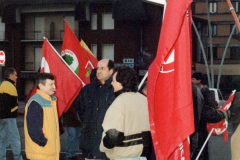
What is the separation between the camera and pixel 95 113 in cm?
472

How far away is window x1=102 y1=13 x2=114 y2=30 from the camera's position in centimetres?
3130

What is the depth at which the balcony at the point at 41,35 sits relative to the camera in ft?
109

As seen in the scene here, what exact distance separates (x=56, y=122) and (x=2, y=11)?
99.4 ft

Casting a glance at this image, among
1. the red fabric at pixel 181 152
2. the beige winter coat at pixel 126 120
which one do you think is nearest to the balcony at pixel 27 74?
the beige winter coat at pixel 126 120

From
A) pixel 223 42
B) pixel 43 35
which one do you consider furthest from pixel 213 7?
pixel 43 35

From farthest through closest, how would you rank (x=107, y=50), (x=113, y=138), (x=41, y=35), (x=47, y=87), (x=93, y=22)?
(x=41, y=35) → (x=93, y=22) → (x=107, y=50) → (x=47, y=87) → (x=113, y=138)

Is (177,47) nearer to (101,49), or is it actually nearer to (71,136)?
(71,136)

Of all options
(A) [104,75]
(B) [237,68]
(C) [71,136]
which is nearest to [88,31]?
(B) [237,68]

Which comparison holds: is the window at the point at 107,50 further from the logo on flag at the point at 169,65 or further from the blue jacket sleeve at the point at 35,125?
the logo on flag at the point at 169,65

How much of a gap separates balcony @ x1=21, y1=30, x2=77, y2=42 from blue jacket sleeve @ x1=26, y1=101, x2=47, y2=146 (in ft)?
96.0

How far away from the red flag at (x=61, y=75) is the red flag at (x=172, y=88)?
301cm

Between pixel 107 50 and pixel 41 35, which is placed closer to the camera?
pixel 107 50

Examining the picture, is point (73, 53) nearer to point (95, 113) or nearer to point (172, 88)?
point (95, 113)

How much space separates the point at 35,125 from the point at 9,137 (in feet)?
10.1
